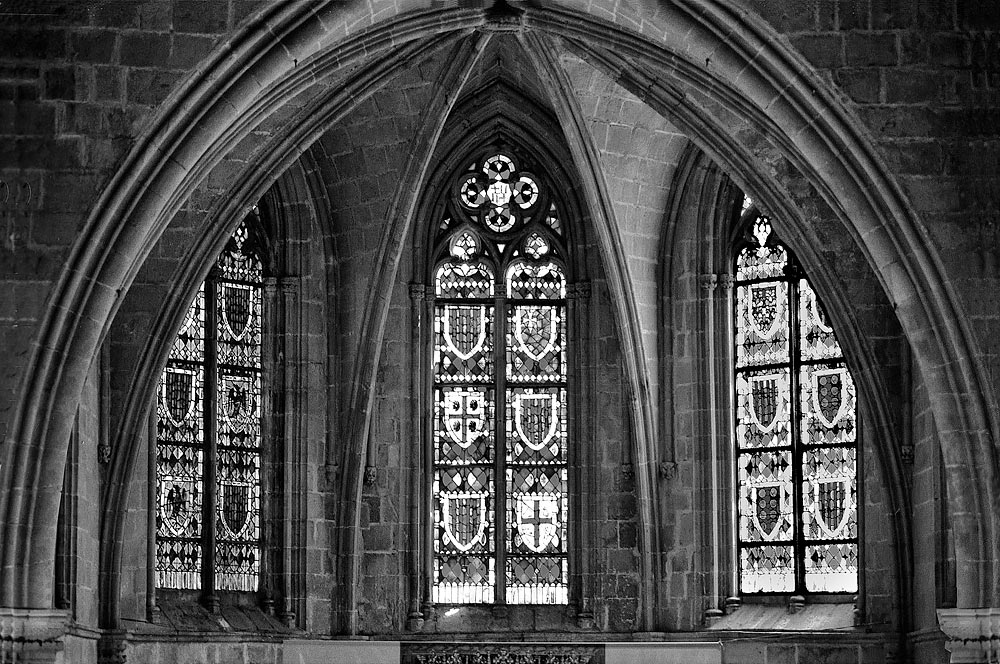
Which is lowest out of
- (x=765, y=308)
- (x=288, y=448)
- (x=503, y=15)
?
(x=288, y=448)

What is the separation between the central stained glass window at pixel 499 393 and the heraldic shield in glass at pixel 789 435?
1.68 metres

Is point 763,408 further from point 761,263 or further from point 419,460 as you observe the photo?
point 419,460

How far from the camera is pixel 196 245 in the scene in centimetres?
1811

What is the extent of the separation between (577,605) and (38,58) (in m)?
7.29

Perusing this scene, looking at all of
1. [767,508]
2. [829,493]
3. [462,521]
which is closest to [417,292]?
[462,521]

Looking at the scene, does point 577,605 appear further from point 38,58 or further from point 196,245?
point 38,58

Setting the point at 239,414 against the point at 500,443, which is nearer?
the point at 239,414

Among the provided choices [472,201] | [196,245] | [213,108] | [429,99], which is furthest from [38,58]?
[472,201]

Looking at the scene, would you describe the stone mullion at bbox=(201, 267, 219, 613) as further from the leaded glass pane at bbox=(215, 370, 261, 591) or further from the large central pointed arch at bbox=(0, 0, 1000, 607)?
the large central pointed arch at bbox=(0, 0, 1000, 607)

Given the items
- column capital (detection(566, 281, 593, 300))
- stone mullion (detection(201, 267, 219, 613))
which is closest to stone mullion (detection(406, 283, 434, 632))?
column capital (detection(566, 281, 593, 300))

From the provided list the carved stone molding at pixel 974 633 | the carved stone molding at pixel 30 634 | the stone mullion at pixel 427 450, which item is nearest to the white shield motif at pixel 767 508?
the stone mullion at pixel 427 450

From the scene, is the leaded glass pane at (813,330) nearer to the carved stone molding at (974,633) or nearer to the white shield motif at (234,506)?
the carved stone molding at (974,633)

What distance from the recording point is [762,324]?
19812 mm

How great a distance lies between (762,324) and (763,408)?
0.74 metres
